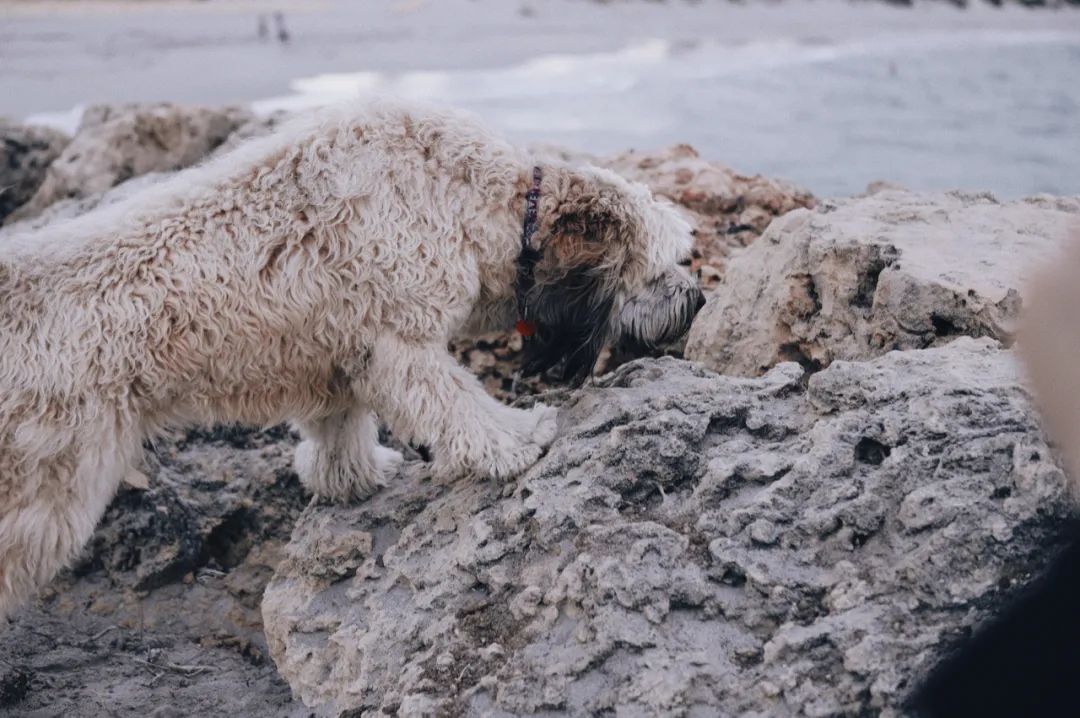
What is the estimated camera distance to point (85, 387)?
391 centimetres

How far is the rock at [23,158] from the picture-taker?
372 inches

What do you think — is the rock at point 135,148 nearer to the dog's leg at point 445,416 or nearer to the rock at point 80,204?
the rock at point 80,204

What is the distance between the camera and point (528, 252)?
Result: 178 inches

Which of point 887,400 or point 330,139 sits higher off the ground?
point 330,139

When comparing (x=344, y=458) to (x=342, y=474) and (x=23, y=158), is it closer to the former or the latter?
(x=342, y=474)

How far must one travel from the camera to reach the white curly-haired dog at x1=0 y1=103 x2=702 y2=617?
395cm

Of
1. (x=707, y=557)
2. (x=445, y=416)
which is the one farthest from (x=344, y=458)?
(x=707, y=557)

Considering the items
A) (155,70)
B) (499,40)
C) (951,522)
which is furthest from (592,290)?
(499,40)

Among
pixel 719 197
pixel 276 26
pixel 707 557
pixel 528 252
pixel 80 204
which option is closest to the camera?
pixel 707 557

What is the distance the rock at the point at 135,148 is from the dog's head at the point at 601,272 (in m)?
4.70

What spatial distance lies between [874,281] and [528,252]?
1467 mm

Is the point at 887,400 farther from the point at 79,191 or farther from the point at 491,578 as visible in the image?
the point at 79,191

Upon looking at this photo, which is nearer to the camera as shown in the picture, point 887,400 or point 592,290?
point 887,400

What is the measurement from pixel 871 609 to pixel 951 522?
34cm
